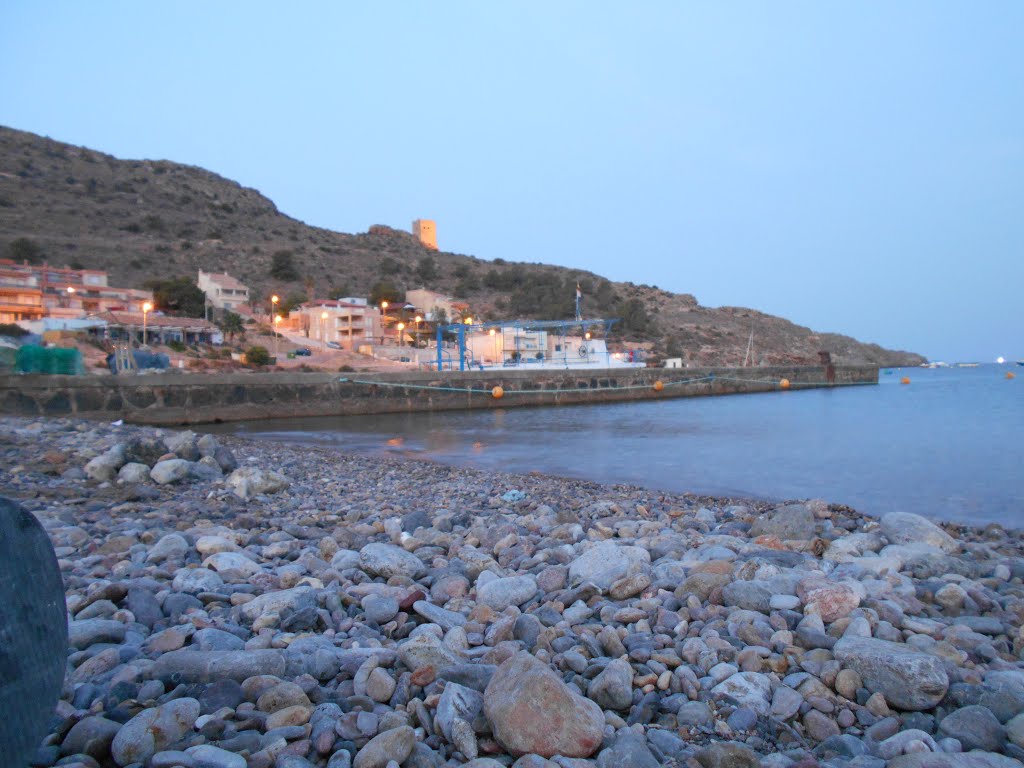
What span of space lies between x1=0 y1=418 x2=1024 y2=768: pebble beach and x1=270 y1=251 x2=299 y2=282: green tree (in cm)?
6325

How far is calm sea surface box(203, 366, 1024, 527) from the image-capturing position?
34.4ft

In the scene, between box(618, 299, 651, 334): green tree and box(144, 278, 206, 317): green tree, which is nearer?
box(144, 278, 206, 317): green tree

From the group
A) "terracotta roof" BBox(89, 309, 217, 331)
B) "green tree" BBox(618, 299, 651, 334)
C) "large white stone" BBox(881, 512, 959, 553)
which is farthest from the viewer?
"green tree" BBox(618, 299, 651, 334)

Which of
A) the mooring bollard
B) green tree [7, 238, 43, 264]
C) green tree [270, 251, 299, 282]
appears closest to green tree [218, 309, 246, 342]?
green tree [270, 251, 299, 282]

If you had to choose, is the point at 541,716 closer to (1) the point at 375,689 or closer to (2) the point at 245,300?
(1) the point at 375,689

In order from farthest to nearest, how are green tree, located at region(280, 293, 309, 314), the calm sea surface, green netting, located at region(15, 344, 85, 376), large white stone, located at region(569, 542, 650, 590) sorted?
green tree, located at region(280, 293, 309, 314), green netting, located at region(15, 344, 85, 376), the calm sea surface, large white stone, located at region(569, 542, 650, 590)

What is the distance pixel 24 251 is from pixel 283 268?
20.7 m

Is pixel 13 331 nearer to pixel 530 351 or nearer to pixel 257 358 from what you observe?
pixel 257 358

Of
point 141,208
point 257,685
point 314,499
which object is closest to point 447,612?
point 257,685

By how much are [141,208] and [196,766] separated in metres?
84.0

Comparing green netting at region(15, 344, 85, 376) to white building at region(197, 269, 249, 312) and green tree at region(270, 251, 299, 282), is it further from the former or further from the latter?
green tree at region(270, 251, 299, 282)

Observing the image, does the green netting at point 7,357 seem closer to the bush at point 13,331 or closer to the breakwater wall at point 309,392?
the breakwater wall at point 309,392

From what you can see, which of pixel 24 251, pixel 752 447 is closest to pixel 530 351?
pixel 752 447

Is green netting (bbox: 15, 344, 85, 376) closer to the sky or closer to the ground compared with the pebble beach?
closer to the sky
